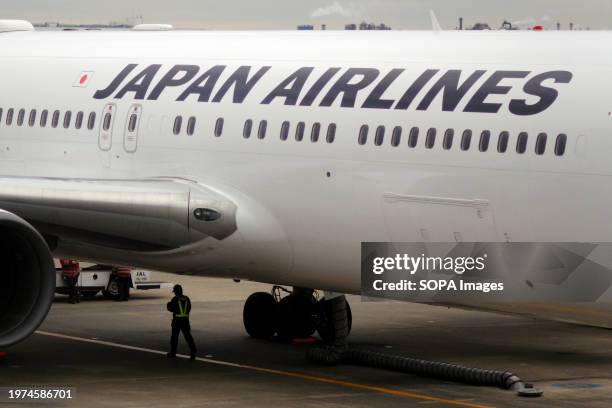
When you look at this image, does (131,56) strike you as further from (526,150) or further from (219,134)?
(526,150)

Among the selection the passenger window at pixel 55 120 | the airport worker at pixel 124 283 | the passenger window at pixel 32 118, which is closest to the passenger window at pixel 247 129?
the passenger window at pixel 55 120

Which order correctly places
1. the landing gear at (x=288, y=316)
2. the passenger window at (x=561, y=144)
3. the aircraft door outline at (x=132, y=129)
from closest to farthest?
the passenger window at (x=561, y=144) → the aircraft door outline at (x=132, y=129) → the landing gear at (x=288, y=316)

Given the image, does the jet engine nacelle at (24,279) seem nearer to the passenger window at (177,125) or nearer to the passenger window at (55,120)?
the passenger window at (177,125)

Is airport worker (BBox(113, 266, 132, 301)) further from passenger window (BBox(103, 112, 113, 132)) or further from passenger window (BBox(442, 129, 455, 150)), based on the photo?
passenger window (BBox(442, 129, 455, 150))

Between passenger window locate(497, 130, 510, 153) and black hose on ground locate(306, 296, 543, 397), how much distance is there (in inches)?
155

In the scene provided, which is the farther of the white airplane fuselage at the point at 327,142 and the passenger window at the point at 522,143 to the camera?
the passenger window at the point at 522,143

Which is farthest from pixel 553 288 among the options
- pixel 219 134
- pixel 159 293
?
pixel 159 293

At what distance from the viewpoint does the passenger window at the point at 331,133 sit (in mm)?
22641

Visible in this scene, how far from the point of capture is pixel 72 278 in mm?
36000

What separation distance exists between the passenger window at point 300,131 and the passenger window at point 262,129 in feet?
1.96

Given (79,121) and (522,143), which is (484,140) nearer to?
(522,143)

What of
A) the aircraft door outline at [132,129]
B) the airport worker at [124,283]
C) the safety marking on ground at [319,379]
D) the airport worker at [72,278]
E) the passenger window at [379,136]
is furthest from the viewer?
the airport worker at [124,283]

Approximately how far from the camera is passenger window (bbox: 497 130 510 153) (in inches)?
818

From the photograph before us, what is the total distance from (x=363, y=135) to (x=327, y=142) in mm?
655
